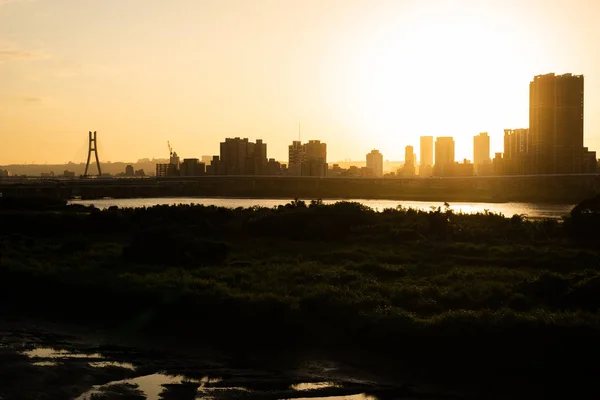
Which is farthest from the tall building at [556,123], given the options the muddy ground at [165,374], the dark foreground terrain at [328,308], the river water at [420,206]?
the muddy ground at [165,374]

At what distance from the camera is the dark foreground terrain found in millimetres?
9523

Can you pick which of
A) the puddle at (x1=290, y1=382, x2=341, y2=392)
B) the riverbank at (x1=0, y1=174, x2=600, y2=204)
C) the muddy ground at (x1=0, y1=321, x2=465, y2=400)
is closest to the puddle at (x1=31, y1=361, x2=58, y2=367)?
the muddy ground at (x1=0, y1=321, x2=465, y2=400)

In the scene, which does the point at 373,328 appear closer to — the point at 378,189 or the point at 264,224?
the point at 264,224

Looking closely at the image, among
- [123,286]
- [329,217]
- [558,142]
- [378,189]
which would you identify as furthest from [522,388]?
[558,142]

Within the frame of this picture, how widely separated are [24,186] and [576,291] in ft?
264

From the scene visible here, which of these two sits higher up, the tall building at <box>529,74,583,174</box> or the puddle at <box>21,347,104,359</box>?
the tall building at <box>529,74,583,174</box>

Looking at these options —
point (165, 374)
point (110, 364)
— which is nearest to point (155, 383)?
point (165, 374)

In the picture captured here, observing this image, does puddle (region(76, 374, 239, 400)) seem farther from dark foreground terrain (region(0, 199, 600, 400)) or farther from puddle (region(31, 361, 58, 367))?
puddle (region(31, 361, 58, 367))

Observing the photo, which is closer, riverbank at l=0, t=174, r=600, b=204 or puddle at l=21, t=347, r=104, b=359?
puddle at l=21, t=347, r=104, b=359

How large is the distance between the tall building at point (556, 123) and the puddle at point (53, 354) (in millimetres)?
115850

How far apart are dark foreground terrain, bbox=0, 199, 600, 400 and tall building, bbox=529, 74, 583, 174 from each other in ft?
348

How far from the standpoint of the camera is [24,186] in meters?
82.6

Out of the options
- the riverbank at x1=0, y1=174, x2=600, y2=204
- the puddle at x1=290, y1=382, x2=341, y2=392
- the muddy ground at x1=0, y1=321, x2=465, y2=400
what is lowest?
the puddle at x1=290, y1=382, x2=341, y2=392

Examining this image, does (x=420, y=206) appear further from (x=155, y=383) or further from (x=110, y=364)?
(x=155, y=383)
